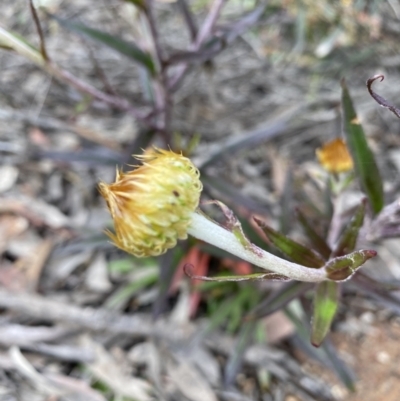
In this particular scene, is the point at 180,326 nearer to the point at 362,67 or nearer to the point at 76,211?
the point at 76,211

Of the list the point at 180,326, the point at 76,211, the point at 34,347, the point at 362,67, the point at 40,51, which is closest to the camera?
the point at 40,51

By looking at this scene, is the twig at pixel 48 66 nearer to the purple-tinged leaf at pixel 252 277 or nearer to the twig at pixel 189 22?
the twig at pixel 189 22

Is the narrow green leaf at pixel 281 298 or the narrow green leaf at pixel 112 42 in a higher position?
the narrow green leaf at pixel 112 42

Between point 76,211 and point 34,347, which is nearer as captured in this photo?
point 34,347

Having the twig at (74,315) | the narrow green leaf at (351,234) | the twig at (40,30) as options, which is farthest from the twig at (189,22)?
the twig at (74,315)

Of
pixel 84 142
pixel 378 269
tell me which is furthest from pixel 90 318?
pixel 378 269

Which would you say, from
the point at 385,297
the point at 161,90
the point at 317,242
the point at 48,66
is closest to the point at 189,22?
the point at 161,90
